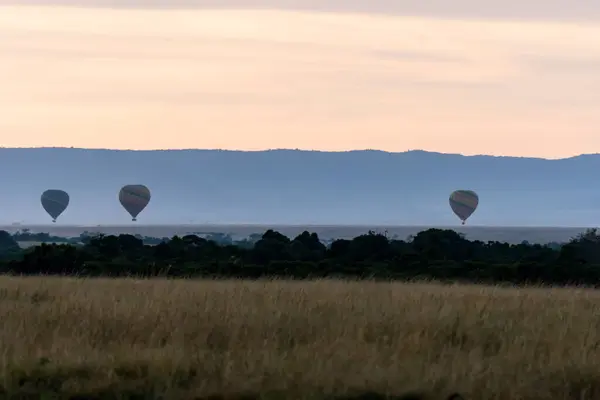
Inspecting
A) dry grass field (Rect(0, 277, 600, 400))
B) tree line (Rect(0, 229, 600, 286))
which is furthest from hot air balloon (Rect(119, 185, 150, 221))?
dry grass field (Rect(0, 277, 600, 400))

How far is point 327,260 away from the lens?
141 ft

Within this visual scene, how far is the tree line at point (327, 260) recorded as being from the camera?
3688 cm

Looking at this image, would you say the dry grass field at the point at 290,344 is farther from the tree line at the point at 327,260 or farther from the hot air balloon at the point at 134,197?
the hot air balloon at the point at 134,197

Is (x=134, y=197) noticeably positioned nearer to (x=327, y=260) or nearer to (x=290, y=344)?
(x=327, y=260)

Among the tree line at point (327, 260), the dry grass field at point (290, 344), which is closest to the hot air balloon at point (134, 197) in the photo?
the tree line at point (327, 260)

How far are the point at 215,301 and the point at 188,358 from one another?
6.74 meters

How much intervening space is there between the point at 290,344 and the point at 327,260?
91.9ft

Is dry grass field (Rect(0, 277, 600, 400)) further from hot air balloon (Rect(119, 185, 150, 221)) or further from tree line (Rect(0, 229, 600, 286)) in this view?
hot air balloon (Rect(119, 185, 150, 221))

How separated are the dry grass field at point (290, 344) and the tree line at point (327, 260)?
42.5 ft

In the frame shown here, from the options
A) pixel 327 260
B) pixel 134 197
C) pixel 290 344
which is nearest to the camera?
pixel 290 344

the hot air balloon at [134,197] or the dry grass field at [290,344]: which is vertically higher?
the hot air balloon at [134,197]

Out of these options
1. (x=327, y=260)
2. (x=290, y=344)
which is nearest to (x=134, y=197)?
(x=327, y=260)

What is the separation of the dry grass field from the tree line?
12.9m

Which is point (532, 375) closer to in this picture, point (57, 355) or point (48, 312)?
point (57, 355)
